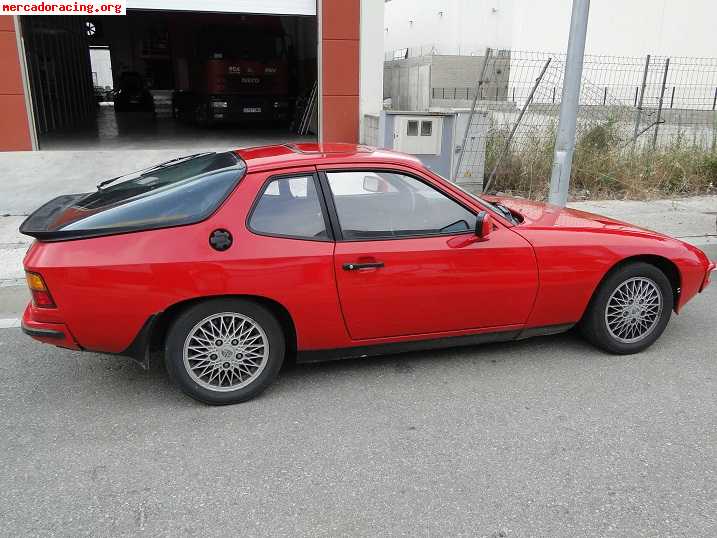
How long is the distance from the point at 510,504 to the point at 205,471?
145 cm

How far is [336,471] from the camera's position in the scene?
3012 millimetres

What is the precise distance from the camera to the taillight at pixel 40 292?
332cm

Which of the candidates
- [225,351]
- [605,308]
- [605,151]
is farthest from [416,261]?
[605,151]

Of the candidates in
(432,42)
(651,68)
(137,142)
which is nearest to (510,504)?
(137,142)

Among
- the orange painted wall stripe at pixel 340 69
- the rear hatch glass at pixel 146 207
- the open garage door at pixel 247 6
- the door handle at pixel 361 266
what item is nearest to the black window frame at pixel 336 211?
the door handle at pixel 361 266

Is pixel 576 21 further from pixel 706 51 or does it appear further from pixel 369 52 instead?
pixel 706 51

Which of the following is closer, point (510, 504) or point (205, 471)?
point (510, 504)

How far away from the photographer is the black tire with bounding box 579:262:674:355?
165 inches

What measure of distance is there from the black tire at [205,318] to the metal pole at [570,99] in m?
4.90

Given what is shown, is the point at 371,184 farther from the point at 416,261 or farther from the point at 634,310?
the point at 634,310

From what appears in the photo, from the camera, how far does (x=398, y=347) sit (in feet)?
12.9

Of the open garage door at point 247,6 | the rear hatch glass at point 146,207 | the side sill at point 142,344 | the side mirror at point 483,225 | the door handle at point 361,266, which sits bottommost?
the side sill at point 142,344

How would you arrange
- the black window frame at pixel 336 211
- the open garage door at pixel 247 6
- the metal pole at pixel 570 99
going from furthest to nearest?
the open garage door at pixel 247 6, the metal pole at pixel 570 99, the black window frame at pixel 336 211

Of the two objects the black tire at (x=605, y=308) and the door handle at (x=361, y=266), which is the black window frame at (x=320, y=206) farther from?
the black tire at (x=605, y=308)
